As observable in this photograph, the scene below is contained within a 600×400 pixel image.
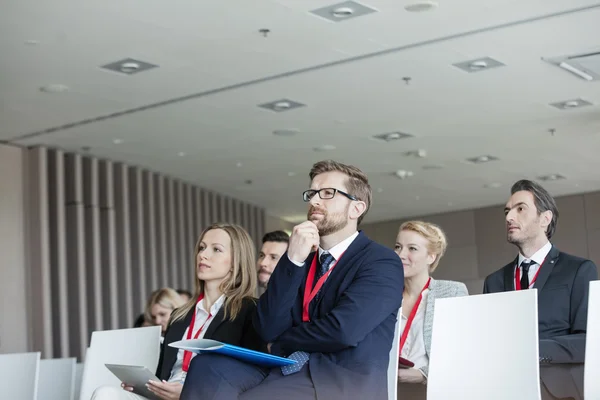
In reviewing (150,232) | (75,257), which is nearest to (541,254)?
(75,257)

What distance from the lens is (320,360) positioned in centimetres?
305

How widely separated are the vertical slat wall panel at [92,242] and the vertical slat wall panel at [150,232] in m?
1.09

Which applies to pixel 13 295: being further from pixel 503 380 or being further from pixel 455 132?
pixel 503 380

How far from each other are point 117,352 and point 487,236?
13.0m

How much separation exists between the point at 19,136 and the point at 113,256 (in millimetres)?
2209

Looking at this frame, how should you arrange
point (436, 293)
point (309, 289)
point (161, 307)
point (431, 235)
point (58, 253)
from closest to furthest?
point (309, 289)
point (436, 293)
point (431, 235)
point (161, 307)
point (58, 253)

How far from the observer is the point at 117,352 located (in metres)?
4.65

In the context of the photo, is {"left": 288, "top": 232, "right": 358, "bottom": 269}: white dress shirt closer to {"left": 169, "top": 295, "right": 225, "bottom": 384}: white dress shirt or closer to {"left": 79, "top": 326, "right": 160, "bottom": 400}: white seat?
{"left": 169, "top": 295, "right": 225, "bottom": 384}: white dress shirt

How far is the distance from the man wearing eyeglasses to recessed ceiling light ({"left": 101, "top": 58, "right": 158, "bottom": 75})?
15.2 feet

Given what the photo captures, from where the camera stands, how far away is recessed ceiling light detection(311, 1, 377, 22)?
21.9 ft

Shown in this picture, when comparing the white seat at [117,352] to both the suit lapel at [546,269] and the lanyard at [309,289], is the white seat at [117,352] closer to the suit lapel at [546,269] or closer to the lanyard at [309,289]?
the lanyard at [309,289]

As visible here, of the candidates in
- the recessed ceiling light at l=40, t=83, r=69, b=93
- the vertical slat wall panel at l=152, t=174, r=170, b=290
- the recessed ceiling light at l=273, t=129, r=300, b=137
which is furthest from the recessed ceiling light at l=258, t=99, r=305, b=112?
the vertical slat wall panel at l=152, t=174, r=170, b=290

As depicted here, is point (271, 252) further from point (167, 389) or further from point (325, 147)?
point (325, 147)

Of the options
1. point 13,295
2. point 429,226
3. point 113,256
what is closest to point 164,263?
point 113,256
